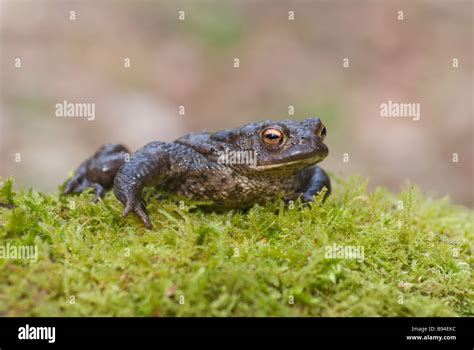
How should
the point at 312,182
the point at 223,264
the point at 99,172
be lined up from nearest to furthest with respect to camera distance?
the point at 223,264 < the point at 312,182 < the point at 99,172

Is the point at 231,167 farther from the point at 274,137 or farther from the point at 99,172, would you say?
the point at 99,172

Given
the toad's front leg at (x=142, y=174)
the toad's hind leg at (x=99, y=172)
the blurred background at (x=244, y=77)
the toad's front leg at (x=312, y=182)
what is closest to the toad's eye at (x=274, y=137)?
the toad's front leg at (x=312, y=182)

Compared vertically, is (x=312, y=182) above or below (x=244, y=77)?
below

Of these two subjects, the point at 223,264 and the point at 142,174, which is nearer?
the point at 223,264

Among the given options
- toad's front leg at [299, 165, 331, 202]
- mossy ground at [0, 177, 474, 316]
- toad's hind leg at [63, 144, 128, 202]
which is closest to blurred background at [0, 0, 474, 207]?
toad's hind leg at [63, 144, 128, 202]

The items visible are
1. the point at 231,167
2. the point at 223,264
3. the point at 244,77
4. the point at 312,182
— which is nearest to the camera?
the point at 223,264

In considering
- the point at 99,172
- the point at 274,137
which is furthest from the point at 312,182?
the point at 99,172
